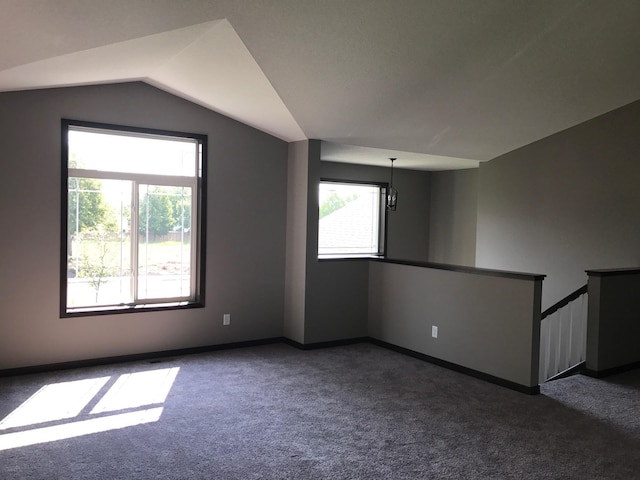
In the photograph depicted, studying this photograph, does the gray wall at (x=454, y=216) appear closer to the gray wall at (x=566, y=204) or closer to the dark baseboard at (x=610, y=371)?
the gray wall at (x=566, y=204)

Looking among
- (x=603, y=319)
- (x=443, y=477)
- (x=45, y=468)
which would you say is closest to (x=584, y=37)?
(x=603, y=319)

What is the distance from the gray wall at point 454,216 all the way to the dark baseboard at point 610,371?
3.20 metres

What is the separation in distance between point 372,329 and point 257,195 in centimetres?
202

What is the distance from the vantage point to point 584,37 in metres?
4.02

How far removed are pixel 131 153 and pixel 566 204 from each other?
487cm

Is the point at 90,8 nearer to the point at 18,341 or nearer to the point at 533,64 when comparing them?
the point at 18,341

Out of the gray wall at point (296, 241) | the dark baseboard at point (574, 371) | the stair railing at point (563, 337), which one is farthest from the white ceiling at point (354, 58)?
the dark baseboard at point (574, 371)

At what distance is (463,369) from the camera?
4.89 m

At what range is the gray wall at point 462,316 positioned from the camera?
4.39 meters

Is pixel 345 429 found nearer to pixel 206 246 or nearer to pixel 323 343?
pixel 323 343

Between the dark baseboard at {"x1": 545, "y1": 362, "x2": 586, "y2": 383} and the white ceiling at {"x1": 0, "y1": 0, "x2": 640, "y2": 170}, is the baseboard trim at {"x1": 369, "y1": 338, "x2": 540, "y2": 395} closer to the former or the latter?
the dark baseboard at {"x1": 545, "y1": 362, "x2": 586, "y2": 383}

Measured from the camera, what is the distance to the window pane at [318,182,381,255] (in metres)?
7.85

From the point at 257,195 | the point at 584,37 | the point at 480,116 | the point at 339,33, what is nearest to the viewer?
the point at 339,33

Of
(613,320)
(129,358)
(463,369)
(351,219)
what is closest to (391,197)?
(351,219)
